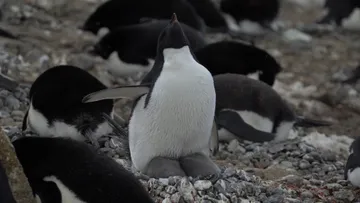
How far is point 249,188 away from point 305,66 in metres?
4.04

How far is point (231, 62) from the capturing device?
6191 mm

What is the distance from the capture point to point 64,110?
15.5 feet

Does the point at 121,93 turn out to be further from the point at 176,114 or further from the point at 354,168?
the point at 354,168

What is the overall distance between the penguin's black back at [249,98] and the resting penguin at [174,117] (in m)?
1.03

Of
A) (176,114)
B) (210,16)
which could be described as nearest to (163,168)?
(176,114)

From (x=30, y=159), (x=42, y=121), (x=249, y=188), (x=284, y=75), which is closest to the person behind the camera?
(x=30, y=159)

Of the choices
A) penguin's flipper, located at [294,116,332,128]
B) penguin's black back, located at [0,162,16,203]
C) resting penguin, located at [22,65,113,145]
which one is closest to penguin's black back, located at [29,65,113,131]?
resting penguin, located at [22,65,113,145]

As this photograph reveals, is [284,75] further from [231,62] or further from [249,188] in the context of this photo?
[249,188]

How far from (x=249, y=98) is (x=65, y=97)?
1.28 metres

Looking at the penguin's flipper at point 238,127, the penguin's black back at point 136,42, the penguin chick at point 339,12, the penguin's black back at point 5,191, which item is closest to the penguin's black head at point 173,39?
the penguin's flipper at point 238,127

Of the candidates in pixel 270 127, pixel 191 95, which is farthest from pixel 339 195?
pixel 270 127

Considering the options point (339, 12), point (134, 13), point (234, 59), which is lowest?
point (339, 12)

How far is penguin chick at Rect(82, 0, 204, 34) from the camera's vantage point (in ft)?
24.3

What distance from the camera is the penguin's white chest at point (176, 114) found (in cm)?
412
